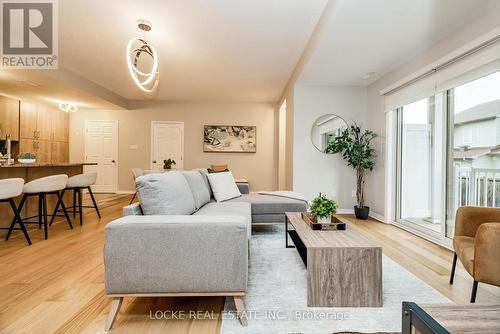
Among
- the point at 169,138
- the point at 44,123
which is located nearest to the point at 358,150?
the point at 169,138

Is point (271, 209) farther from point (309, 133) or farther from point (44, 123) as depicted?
point (44, 123)

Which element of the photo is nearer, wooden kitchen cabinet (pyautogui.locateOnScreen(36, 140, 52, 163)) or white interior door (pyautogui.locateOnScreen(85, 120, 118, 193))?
wooden kitchen cabinet (pyautogui.locateOnScreen(36, 140, 52, 163))

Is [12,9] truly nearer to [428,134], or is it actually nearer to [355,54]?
[355,54]

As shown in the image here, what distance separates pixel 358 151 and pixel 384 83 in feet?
3.77

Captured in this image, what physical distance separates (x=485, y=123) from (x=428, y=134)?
813mm

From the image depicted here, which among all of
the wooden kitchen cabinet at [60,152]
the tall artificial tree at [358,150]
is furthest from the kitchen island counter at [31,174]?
the tall artificial tree at [358,150]

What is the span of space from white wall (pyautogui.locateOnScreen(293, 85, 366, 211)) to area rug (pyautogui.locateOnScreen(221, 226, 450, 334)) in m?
2.25

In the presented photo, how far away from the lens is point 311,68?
143 inches

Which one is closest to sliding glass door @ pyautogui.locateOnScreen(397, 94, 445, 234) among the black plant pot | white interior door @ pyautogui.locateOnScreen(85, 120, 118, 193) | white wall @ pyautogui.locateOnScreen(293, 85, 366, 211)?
the black plant pot

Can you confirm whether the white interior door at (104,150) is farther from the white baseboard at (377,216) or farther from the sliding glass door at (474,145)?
the sliding glass door at (474,145)

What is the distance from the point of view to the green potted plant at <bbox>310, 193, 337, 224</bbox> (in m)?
2.01

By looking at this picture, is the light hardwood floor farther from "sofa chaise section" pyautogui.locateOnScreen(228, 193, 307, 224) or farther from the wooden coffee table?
"sofa chaise section" pyautogui.locateOnScreen(228, 193, 307, 224)

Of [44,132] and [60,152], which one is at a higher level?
[44,132]

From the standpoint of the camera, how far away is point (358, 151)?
4.11 m
